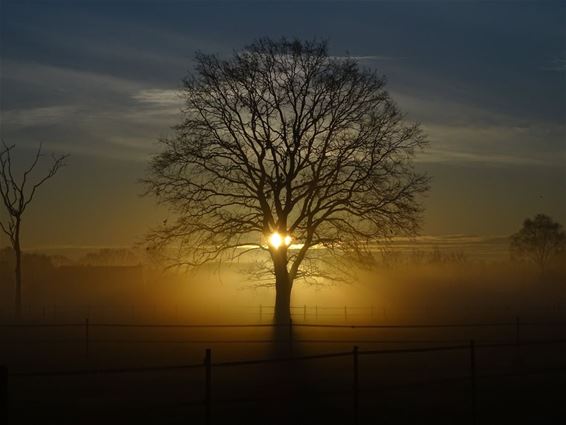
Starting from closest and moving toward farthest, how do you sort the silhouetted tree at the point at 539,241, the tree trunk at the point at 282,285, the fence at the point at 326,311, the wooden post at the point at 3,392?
the wooden post at the point at 3,392
the tree trunk at the point at 282,285
the fence at the point at 326,311
the silhouetted tree at the point at 539,241

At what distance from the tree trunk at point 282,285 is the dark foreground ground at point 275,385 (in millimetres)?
1254

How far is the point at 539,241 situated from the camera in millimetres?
116375

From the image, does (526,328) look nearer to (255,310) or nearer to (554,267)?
(255,310)

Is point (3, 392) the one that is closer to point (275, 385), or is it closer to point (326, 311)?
point (275, 385)

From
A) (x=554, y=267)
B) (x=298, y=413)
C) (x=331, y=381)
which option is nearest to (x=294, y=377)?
(x=331, y=381)

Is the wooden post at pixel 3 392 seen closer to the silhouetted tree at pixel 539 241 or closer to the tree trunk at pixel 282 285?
the tree trunk at pixel 282 285

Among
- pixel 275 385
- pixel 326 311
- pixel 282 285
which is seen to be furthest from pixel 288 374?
pixel 326 311

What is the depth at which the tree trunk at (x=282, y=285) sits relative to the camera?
33625mm

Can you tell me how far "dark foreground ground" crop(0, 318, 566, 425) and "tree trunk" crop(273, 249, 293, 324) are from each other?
4.11ft

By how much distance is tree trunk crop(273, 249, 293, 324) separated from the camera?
33.6m

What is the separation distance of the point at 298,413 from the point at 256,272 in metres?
19.7

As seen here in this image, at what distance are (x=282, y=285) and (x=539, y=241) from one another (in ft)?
296

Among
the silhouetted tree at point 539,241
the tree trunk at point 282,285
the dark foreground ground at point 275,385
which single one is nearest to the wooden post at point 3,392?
the dark foreground ground at point 275,385

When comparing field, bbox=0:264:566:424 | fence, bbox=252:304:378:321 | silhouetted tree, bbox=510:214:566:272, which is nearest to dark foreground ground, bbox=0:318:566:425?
field, bbox=0:264:566:424
